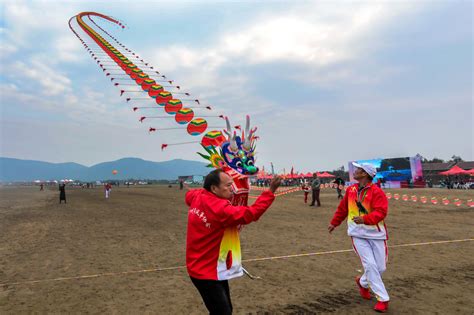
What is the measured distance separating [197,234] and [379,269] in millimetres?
2868

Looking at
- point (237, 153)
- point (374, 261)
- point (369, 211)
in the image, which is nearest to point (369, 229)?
point (369, 211)

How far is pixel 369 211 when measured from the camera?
14.2ft

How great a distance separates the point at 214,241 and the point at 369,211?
99.7 inches

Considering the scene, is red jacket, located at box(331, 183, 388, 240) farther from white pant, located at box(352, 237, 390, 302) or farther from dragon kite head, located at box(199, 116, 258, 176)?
dragon kite head, located at box(199, 116, 258, 176)

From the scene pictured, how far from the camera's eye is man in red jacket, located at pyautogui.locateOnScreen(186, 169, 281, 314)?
8.62 ft

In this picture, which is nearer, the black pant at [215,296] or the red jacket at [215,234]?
the red jacket at [215,234]

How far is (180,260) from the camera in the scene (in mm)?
7113

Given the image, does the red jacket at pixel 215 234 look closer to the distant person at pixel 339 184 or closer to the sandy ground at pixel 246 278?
the sandy ground at pixel 246 278

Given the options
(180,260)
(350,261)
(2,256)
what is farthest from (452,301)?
(2,256)

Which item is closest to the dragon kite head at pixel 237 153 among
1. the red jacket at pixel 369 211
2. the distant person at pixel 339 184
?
the red jacket at pixel 369 211

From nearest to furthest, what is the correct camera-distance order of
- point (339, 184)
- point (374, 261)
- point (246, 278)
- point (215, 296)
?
1. point (215, 296)
2. point (374, 261)
3. point (246, 278)
4. point (339, 184)

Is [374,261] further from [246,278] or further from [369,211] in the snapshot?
[246,278]

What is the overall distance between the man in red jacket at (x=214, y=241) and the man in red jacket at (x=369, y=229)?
6.77ft

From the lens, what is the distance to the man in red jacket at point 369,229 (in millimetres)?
4156
